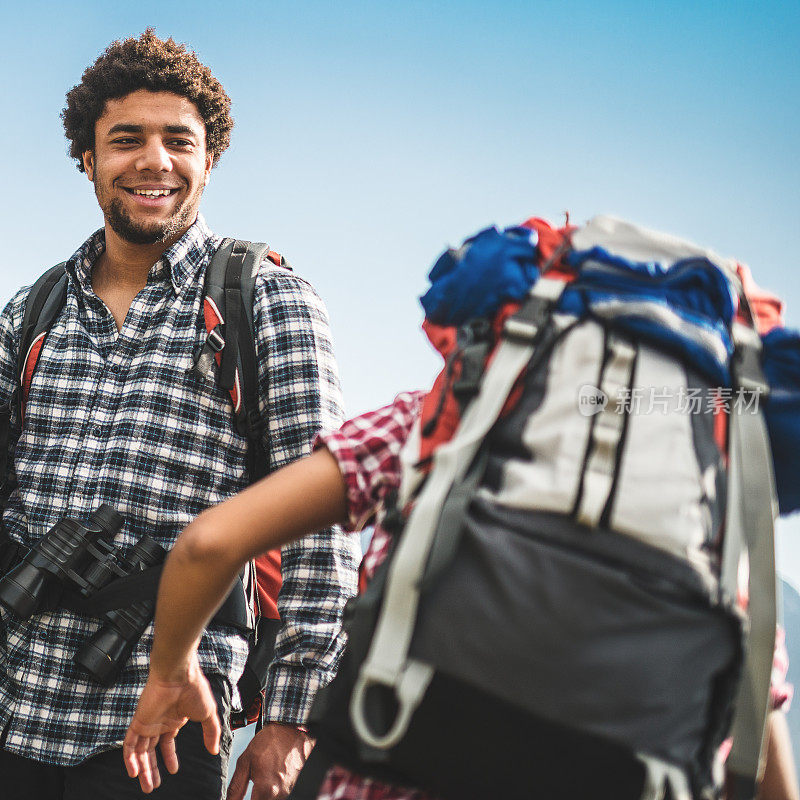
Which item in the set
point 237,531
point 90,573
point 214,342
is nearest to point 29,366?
point 214,342

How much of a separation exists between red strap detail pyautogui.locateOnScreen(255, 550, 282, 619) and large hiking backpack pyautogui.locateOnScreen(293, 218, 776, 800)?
1.53 metres

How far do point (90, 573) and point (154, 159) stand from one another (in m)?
1.65

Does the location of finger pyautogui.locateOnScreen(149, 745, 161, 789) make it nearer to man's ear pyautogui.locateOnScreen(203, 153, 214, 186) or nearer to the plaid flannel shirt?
the plaid flannel shirt

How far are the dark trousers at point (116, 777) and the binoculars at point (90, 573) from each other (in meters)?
0.27

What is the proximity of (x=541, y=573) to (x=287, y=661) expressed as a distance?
1.46m

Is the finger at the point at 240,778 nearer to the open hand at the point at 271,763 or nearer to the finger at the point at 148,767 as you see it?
the open hand at the point at 271,763

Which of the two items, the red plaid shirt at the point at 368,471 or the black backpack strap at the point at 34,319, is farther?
the black backpack strap at the point at 34,319

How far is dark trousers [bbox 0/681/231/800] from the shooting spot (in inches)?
100

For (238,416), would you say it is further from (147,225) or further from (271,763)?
(271,763)

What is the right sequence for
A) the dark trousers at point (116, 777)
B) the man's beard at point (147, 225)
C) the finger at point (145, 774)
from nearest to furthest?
1. the finger at point (145, 774)
2. the dark trousers at point (116, 777)
3. the man's beard at point (147, 225)

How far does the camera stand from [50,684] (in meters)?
2.70

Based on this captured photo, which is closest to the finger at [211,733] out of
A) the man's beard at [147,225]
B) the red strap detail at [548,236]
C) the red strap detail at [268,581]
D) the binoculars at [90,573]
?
the binoculars at [90,573]

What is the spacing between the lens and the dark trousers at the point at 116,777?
100 inches

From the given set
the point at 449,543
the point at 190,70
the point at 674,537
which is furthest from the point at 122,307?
the point at 674,537
